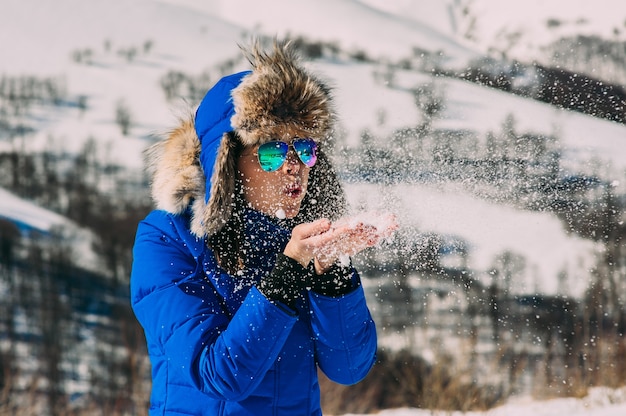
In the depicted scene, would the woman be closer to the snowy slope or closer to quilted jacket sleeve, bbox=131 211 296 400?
quilted jacket sleeve, bbox=131 211 296 400

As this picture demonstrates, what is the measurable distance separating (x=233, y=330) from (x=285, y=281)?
0.14 meters

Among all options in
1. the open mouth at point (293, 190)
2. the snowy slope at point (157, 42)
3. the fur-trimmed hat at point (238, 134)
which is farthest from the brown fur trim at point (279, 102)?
the snowy slope at point (157, 42)

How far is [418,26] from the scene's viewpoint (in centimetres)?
5209

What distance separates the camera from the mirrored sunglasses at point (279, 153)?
1.76 metres

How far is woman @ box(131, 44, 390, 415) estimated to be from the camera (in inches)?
61.6

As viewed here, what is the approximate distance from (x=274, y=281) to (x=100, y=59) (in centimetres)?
4903

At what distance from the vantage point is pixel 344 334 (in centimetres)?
169

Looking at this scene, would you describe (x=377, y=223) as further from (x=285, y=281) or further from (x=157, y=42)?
(x=157, y=42)

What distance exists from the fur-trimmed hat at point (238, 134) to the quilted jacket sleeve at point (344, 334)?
0.29 m

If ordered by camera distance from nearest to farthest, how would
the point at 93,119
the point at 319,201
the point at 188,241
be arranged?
the point at 188,241
the point at 319,201
the point at 93,119

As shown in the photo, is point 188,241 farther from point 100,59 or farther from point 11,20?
point 11,20

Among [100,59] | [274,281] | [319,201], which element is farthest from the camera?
[100,59]

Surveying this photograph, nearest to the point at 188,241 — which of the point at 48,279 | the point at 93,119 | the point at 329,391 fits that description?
the point at 329,391

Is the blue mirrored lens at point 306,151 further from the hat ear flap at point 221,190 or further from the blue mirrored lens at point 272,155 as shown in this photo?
the hat ear flap at point 221,190
